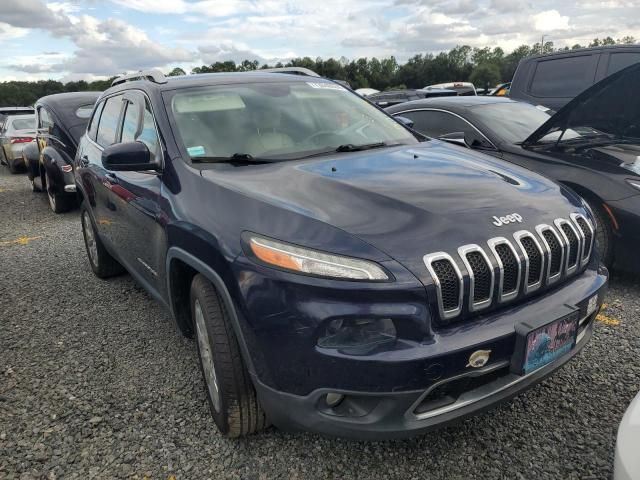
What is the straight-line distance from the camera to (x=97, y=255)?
441 cm

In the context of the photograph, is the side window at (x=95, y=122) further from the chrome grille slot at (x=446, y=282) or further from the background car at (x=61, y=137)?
the chrome grille slot at (x=446, y=282)

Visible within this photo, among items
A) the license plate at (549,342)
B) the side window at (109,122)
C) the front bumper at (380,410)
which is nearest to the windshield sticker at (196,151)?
the front bumper at (380,410)

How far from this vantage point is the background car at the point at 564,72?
643 cm

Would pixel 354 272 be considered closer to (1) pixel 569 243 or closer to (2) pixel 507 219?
(2) pixel 507 219

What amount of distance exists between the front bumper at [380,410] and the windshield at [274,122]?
4.32ft

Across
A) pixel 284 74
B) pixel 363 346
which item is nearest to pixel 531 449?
pixel 363 346

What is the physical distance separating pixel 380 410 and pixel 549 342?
71cm

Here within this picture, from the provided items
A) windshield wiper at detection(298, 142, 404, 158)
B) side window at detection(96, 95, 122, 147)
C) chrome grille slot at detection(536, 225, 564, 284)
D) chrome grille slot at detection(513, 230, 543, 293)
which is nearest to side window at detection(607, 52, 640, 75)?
windshield wiper at detection(298, 142, 404, 158)

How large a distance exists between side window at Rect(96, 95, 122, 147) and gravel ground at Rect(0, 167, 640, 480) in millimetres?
1337

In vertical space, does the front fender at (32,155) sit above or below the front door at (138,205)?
below

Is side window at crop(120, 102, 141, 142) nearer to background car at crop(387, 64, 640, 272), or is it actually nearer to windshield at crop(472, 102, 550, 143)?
background car at crop(387, 64, 640, 272)

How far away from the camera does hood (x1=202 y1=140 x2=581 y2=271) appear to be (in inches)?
75.3

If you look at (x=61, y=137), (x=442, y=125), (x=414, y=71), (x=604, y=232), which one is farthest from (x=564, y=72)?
(x=414, y=71)

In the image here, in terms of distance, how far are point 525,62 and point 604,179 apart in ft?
14.0
